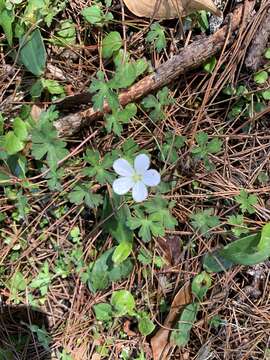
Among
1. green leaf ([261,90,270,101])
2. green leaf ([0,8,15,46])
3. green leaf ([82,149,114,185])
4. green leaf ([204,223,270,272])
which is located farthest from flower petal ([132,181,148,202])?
green leaf ([0,8,15,46])

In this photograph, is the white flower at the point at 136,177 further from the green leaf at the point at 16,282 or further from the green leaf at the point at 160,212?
the green leaf at the point at 16,282

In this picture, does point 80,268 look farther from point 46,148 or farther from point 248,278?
point 248,278

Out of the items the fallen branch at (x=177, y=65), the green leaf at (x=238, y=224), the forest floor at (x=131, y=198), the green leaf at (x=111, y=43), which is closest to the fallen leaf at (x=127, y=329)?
the forest floor at (x=131, y=198)

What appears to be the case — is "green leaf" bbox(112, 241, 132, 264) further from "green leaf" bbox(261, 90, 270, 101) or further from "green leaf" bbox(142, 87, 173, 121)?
"green leaf" bbox(261, 90, 270, 101)

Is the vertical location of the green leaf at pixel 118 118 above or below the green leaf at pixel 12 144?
below

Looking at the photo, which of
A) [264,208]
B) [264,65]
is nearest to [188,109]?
[264,65]

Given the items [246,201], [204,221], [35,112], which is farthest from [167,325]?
[35,112]
